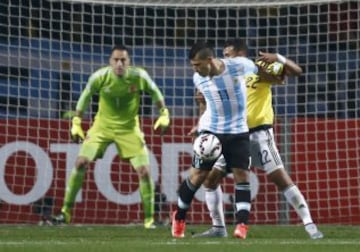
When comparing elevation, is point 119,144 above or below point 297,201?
above

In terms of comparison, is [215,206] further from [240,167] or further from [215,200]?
[240,167]

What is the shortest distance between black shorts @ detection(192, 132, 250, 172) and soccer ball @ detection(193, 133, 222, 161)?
87 millimetres

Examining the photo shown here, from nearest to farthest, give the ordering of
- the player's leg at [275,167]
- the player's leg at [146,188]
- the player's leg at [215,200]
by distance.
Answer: the player's leg at [275,167] < the player's leg at [215,200] < the player's leg at [146,188]

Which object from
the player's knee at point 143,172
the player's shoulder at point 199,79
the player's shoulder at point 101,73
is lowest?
the player's knee at point 143,172

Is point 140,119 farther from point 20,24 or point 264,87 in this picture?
point 264,87

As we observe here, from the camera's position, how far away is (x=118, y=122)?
13.8 metres

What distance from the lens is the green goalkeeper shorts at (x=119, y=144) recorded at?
1364 centimetres

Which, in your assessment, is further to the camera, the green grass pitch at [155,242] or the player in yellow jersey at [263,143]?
the player in yellow jersey at [263,143]

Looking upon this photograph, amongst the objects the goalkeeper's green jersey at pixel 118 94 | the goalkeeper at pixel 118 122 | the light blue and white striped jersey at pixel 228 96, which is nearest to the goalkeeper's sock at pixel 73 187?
the goalkeeper at pixel 118 122

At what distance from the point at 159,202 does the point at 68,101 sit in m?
1.73

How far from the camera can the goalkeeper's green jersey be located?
13.6 m

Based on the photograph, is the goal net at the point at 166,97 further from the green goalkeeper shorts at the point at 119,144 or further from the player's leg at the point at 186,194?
the player's leg at the point at 186,194

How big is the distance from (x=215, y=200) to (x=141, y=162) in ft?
7.58

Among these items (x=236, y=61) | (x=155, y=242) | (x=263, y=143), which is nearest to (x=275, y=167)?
(x=263, y=143)
